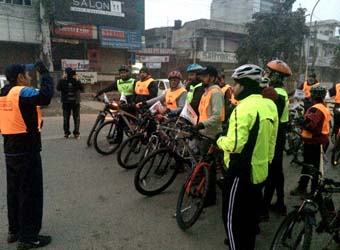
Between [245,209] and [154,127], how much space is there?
3438 mm

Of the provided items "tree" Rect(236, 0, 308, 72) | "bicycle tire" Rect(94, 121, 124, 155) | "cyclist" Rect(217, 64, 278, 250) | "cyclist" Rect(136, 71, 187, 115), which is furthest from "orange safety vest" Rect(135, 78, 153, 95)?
"tree" Rect(236, 0, 308, 72)

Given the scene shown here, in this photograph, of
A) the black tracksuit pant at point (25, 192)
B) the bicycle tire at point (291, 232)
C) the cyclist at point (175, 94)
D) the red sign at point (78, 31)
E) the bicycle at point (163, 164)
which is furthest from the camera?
the red sign at point (78, 31)

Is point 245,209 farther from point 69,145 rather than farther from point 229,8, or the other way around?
point 229,8

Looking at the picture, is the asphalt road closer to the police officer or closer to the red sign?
the police officer

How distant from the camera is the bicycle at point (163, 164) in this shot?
187 inches

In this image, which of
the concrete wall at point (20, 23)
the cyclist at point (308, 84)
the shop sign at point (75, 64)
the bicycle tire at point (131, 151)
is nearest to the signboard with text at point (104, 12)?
the concrete wall at point (20, 23)

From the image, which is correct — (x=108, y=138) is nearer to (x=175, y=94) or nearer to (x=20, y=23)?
(x=175, y=94)

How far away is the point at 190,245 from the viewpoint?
3.64 meters

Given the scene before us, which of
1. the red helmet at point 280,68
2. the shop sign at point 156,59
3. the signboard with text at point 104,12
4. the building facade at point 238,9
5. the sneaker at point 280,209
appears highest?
the building facade at point 238,9

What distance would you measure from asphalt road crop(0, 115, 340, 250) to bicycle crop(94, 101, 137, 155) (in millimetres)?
769

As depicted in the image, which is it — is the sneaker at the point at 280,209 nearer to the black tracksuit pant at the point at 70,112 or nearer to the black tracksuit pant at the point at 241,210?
the black tracksuit pant at the point at 241,210

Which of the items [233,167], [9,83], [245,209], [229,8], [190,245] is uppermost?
[229,8]

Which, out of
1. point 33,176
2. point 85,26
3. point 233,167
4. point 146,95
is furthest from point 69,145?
point 85,26

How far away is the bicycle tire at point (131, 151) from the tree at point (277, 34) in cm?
2431
